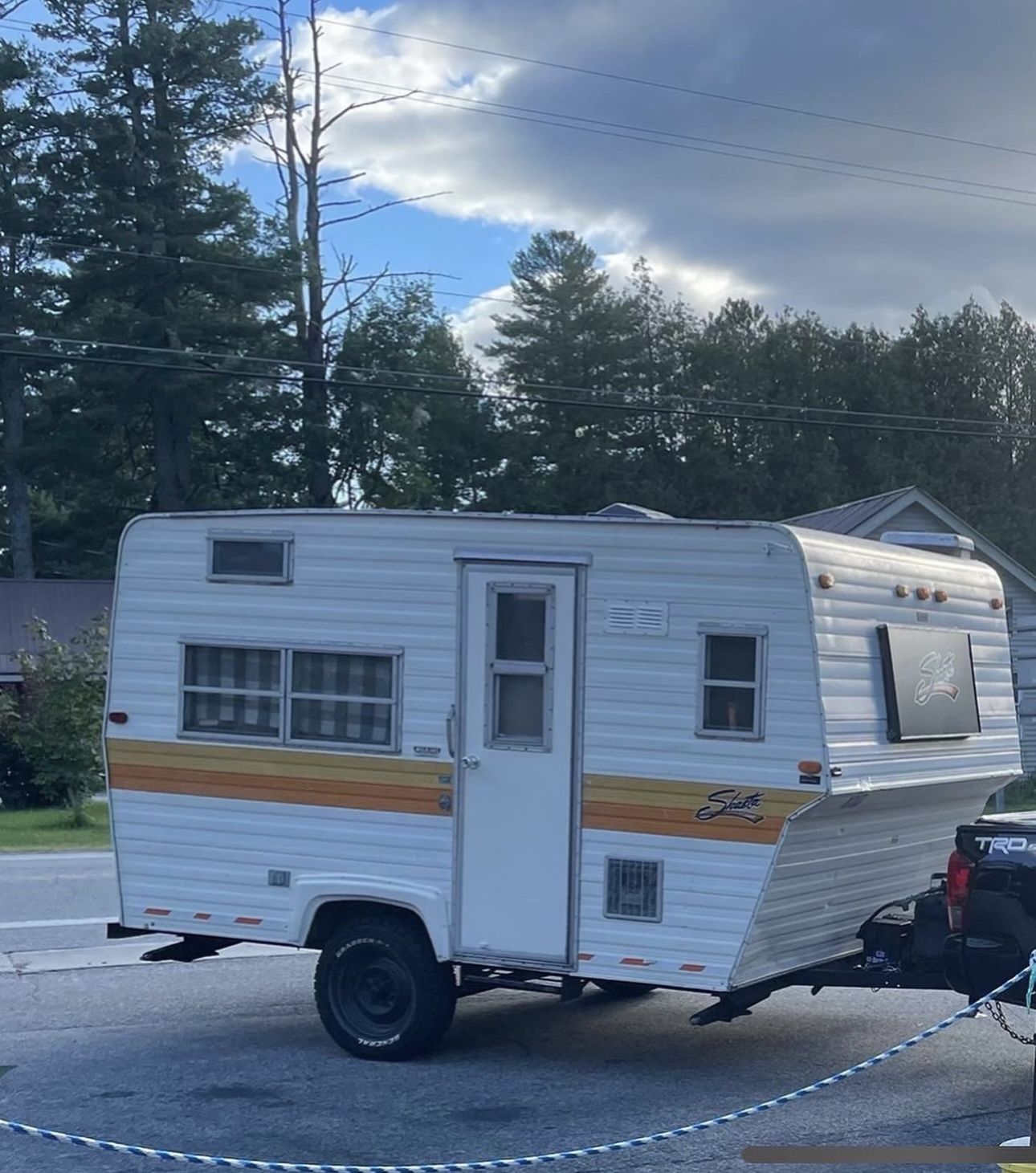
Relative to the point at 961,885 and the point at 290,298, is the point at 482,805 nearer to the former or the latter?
the point at 961,885

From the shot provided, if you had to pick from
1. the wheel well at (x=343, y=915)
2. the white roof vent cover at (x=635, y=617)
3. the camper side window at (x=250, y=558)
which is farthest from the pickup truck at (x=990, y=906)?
the camper side window at (x=250, y=558)

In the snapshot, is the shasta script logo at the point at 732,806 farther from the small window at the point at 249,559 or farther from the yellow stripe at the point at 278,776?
the small window at the point at 249,559

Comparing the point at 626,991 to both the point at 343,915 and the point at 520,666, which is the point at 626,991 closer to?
the point at 343,915

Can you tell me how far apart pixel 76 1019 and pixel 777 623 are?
4.91 metres

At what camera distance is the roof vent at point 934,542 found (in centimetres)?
923

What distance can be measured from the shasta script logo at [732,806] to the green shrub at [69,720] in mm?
15676

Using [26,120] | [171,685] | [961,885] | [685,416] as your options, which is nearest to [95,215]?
[26,120]

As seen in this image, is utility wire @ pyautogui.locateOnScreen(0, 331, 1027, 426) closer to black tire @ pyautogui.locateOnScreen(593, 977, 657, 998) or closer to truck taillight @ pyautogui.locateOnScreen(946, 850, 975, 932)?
black tire @ pyautogui.locateOnScreen(593, 977, 657, 998)

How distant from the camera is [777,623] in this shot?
24.6ft

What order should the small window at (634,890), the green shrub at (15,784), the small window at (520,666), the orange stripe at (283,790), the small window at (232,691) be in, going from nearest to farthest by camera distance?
1. the small window at (634,890)
2. the small window at (520,666)
3. the orange stripe at (283,790)
4. the small window at (232,691)
5. the green shrub at (15,784)

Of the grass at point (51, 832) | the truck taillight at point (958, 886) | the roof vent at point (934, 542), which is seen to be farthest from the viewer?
the grass at point (51, 832)

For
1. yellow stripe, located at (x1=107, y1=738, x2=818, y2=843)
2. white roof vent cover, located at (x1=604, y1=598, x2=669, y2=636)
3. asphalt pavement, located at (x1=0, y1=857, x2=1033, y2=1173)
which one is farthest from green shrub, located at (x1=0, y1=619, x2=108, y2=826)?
white roof vent cover, located at (x1=604, y1=598, x2=669, y2=636)

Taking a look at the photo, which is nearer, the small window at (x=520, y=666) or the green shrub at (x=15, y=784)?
the small window at (x=520, y=666)

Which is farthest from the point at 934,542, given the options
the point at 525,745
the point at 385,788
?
the point at 385,788
